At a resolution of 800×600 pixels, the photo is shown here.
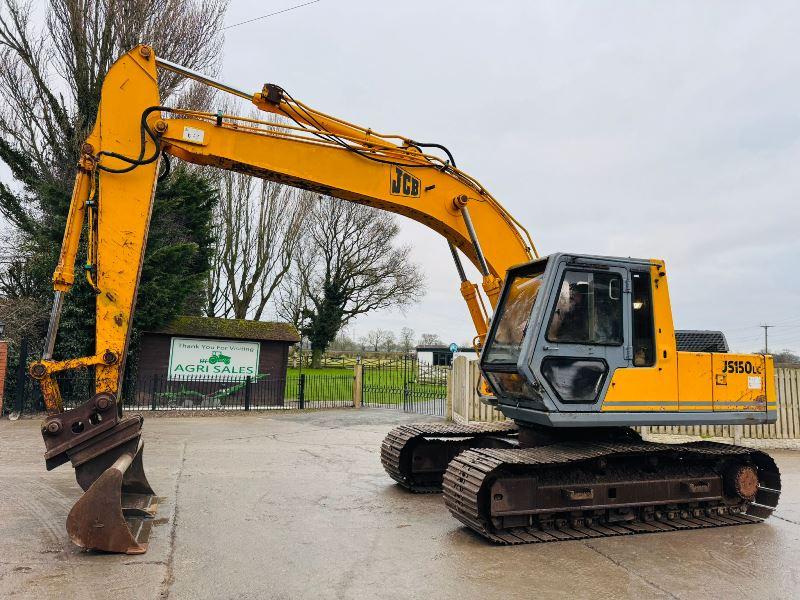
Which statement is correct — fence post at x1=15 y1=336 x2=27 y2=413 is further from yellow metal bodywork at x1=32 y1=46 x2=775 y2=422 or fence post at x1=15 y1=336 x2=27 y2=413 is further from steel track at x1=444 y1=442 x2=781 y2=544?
steel track at x1=444 y1=442 x2=781 y2=544

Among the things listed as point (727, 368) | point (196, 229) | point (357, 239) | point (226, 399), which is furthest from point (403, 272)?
point (727, 368)

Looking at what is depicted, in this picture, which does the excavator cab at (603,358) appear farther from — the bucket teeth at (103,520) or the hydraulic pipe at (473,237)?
the bucket teeth at (103,520)

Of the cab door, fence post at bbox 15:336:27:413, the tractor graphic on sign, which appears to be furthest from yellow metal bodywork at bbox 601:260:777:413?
the tractor graphic on sign

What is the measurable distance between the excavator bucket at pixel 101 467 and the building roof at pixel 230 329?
12.3 m

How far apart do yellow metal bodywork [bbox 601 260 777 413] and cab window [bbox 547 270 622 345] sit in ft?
1.30

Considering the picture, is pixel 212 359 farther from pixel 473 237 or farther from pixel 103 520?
pixel 103 520

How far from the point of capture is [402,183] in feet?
21.1

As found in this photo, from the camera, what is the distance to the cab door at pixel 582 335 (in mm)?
5184

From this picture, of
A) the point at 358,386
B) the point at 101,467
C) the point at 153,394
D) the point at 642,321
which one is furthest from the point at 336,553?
the point at 358,386

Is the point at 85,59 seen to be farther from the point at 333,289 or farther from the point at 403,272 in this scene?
the point at 403,272

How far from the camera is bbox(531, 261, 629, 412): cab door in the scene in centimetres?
518

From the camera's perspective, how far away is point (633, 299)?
5.51 metres

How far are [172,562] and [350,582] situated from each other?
1342 millimetres

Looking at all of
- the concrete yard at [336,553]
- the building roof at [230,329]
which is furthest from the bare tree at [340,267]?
the concrete yard at [336,553]
